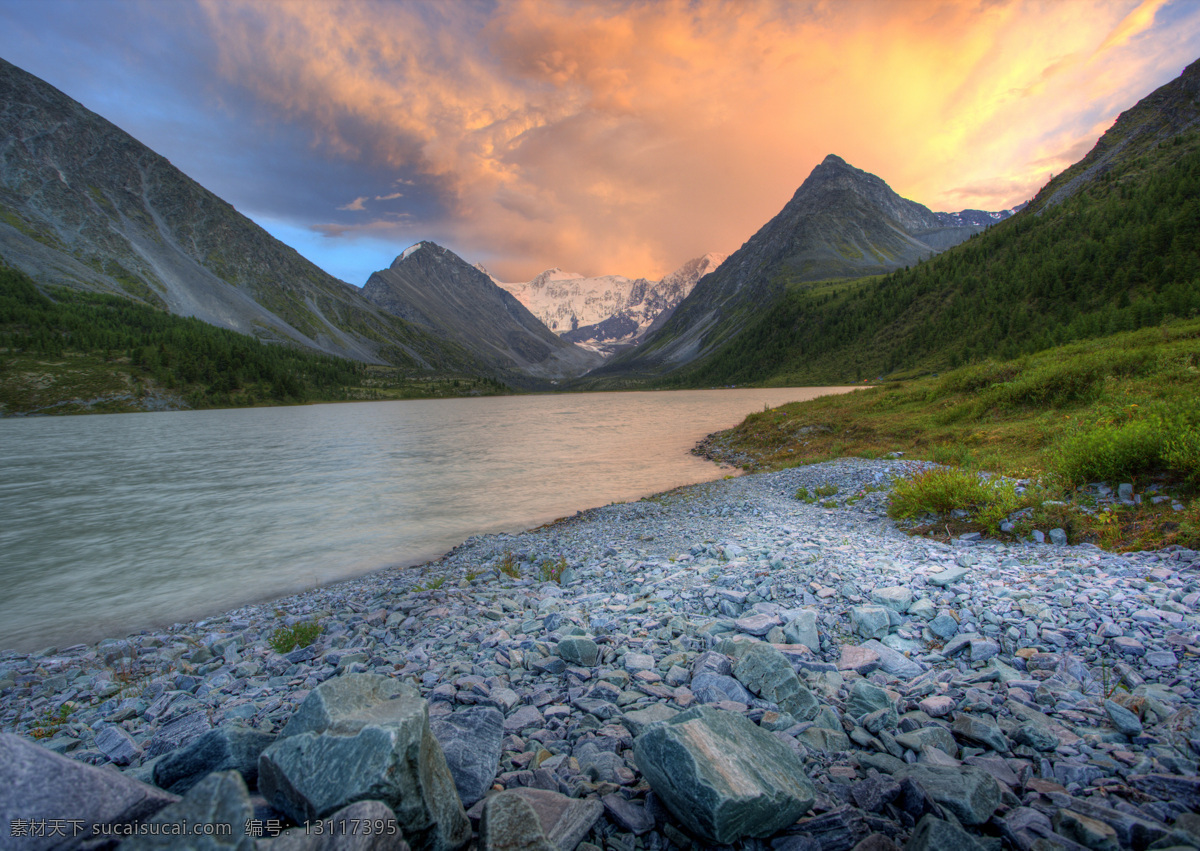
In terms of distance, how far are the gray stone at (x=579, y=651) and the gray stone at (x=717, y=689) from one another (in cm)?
155

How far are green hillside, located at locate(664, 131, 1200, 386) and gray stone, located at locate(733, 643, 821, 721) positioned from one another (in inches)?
2858

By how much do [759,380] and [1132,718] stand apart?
8042 inches

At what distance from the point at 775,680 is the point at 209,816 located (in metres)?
5.46

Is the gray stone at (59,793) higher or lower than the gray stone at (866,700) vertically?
higher

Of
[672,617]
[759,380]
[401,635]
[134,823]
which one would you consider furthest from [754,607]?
[759,380]

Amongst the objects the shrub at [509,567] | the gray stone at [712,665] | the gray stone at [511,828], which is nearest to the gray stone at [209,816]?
the gray stone at [511,828]

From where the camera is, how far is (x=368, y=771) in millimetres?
3662

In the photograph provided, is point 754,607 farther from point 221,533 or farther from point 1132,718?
point 221,533

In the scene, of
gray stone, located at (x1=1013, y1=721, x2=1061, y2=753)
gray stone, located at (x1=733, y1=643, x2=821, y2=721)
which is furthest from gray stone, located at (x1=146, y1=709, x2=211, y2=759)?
gray stone, located at (x1=1013, y1=721, x2=1061, y2=753)

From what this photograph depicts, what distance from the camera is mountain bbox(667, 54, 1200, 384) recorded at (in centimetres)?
6462

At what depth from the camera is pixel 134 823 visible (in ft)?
10.5

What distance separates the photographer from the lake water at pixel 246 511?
15.1 m

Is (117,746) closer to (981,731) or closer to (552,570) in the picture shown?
(552,570)

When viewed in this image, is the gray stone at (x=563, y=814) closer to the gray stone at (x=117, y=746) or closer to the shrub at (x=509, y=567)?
the gray stone at (x=117, y=746)
